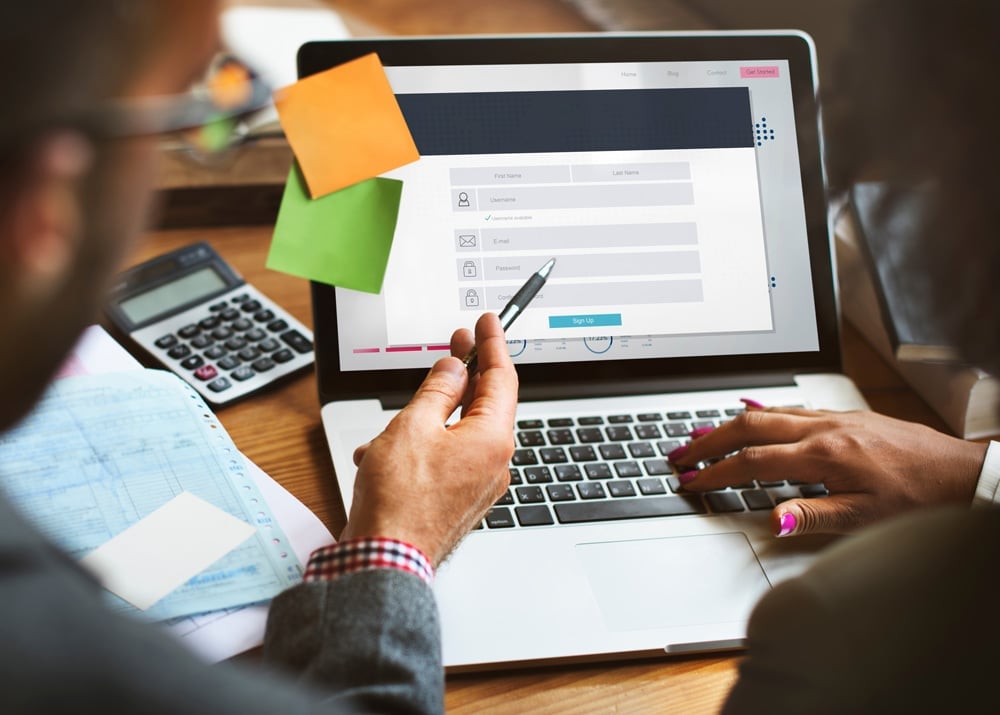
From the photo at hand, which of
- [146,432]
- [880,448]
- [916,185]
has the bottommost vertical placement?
[880,448]

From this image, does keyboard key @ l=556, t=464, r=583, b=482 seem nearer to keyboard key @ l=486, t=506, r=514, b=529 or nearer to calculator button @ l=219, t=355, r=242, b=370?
keyboard key @ l=486, t=506, r=514, b=529

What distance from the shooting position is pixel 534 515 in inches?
28.4

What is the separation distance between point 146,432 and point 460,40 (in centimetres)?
42

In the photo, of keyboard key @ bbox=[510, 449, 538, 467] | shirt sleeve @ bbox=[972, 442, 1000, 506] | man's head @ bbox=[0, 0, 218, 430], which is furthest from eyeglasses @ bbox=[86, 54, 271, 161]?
shirt sleeve @ bbox=[972, 442, 1000, 506]

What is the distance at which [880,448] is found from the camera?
2.42 feet

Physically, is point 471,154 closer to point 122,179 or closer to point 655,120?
point 655,120

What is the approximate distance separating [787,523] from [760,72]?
408 mm

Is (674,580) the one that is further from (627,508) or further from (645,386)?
(645,386)

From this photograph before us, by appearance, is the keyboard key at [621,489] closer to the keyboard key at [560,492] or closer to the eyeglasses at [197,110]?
the keyboard key at [560,492]

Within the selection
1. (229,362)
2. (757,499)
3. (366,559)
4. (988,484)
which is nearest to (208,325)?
(229,362)

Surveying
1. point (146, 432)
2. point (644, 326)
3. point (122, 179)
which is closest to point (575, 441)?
point (644, 326)

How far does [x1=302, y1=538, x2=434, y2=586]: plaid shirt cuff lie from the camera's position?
0.55 metres

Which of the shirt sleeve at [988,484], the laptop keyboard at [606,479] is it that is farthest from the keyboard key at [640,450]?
the shirt sleeve at [988,484]

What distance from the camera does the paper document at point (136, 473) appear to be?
64cm
